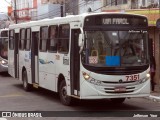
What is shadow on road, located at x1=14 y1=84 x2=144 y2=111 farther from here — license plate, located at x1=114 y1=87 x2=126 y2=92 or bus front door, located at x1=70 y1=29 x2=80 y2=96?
license plate, located at x1=114 y1=87 x2=126 y2=92

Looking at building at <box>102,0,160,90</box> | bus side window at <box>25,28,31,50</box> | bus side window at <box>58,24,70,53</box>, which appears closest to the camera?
bus side window at <box>58,24,70,53</box>

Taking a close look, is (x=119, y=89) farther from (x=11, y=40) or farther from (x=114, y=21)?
(x=11, y=40)

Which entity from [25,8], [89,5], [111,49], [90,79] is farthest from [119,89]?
[25,8]

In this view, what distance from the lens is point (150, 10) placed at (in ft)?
67.0

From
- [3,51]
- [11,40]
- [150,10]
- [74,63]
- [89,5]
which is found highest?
[89,5]

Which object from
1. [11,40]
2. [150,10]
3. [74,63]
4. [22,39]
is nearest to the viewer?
[74,63]

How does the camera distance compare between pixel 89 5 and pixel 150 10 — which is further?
pixel 89 5

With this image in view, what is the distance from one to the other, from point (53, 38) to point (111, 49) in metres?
3.22

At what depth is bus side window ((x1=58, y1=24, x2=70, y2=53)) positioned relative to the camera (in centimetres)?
1340

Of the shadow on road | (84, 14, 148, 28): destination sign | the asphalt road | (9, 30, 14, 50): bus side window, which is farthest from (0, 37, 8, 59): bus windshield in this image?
(84, 14, 148, 28): destination sign

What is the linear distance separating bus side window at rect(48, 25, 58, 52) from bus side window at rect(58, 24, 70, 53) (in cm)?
45

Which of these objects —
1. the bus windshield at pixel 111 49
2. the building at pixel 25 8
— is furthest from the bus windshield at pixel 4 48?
the building at pixel 25 8

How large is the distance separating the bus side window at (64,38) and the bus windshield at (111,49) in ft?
4.45

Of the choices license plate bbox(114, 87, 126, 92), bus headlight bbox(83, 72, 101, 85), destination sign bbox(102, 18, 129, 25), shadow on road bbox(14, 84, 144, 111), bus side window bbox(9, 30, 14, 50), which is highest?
destination sign bbox(102, 18, 129, 25)
